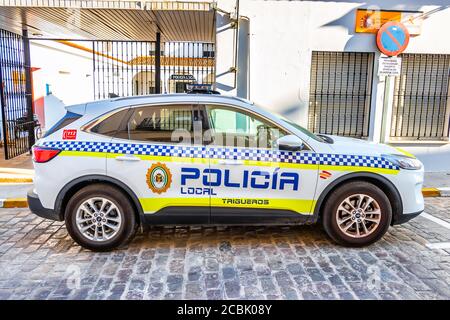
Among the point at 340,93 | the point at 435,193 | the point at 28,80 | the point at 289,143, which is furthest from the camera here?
the point at 28,80

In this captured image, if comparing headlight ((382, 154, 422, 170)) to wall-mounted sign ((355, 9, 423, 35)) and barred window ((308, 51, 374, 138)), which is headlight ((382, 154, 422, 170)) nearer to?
barred window ((308, 51, 374, 138))

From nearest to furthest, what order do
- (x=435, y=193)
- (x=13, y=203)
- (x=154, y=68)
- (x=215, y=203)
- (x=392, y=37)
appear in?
1. (x=215, y=203)
2. (x=13, y=203)
3. (x=435, y=193)
4. (x=392, y=37)
5. (x=154, y=68)

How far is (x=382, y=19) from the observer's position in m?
7.38

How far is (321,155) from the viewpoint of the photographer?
13.4 ft

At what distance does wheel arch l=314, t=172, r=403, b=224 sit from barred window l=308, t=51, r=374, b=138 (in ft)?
13.3

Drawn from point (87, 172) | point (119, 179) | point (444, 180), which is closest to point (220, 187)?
point (119, 179)

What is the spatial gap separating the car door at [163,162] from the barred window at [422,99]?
5.69 meters

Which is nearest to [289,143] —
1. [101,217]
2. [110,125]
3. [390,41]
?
[110,125]

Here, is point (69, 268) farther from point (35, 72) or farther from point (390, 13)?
Result: point (35, 72)

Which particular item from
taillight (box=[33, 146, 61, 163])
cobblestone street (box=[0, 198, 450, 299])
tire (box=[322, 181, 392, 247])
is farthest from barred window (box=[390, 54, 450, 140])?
taillight (box=[33, 146, 61, 163])

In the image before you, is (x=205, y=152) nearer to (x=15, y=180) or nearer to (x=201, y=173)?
(x=201, y=173)

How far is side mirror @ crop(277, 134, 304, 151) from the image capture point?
3.96 m

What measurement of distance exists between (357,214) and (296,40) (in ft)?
14.2

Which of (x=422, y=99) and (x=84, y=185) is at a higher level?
(x=422, y=99)
